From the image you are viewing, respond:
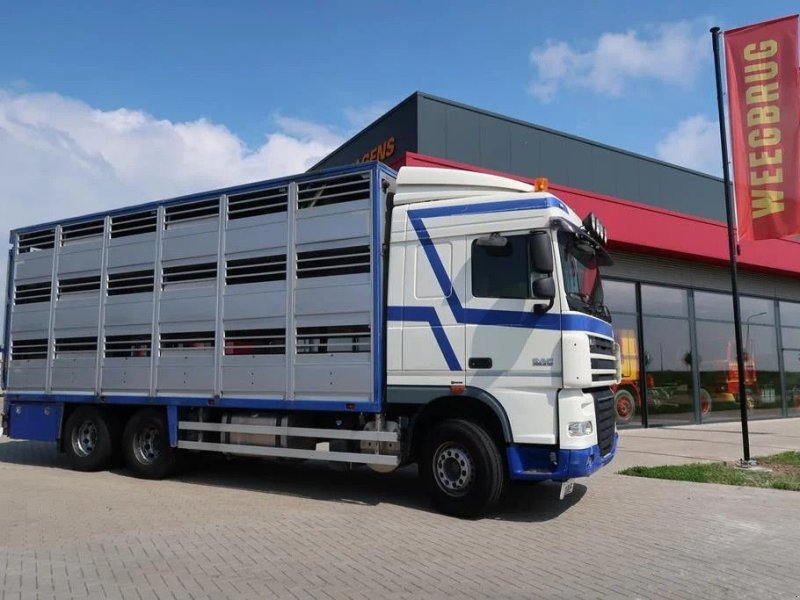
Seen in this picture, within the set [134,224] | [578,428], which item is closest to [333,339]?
[578,428]

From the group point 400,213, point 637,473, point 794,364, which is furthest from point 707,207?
point 400,213

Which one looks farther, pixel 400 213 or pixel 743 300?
pixel 743 300

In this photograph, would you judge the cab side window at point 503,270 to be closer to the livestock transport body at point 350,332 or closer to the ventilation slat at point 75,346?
the livestock transport body at point 350,332

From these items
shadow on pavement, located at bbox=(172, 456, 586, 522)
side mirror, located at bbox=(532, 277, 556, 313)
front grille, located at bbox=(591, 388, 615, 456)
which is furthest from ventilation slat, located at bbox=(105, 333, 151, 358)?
front grille, located at bbox=(591, 388, 615, 456)

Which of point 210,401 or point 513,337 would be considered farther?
point 210,401

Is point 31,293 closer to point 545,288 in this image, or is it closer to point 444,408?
point 444,408

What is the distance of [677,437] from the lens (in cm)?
1455

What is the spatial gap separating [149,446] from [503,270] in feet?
18.7

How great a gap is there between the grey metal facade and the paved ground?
7461mm

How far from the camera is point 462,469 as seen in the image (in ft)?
22.6

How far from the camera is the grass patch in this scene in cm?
907

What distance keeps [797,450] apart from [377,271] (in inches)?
371

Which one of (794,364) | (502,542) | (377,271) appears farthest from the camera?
(794,364)

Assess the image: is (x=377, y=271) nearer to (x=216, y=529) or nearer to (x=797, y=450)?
(x=216, y=529)
